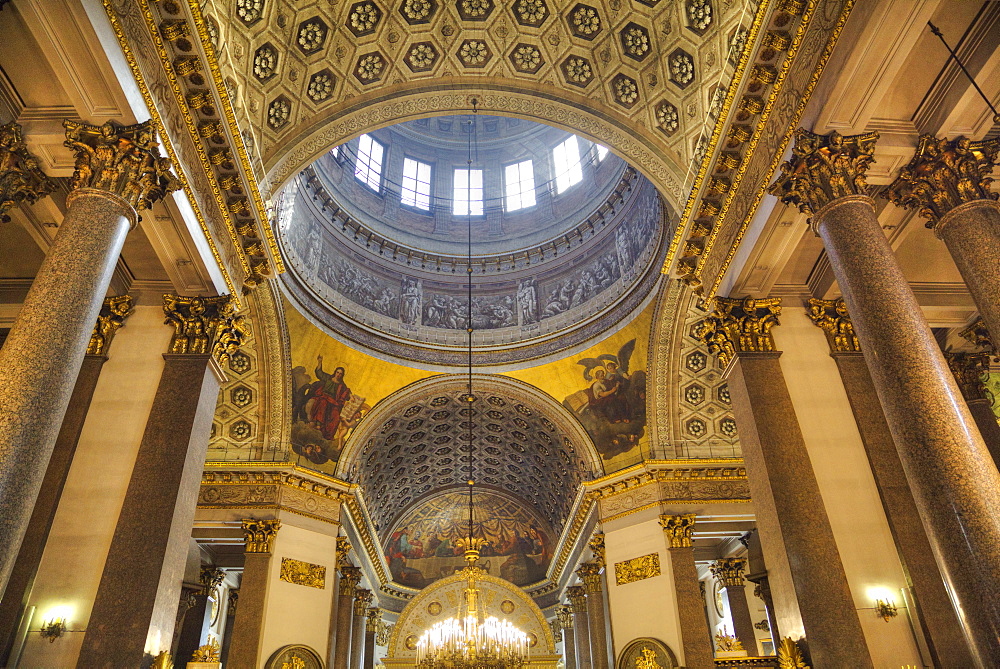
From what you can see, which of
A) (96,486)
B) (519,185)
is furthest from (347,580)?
(519,185)

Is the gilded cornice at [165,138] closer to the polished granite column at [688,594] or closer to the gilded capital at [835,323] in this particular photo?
the gilded capital at [835,323]

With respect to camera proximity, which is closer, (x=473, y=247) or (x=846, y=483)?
(x=846, y=483)

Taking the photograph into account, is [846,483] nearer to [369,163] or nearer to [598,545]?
[598,545]

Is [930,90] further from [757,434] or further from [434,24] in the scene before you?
[434,24]

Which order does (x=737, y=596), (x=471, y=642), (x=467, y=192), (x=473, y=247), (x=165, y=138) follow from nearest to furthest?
(x=165, y=138), (x=471, y=642), (x=737, y=596), (x=473, y=247), (x=467, y=192)

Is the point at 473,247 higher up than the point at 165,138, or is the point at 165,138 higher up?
the point at 473,247

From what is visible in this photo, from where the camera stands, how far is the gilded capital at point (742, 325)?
8766 millimetres

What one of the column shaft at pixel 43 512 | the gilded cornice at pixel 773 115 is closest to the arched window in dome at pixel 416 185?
the gilded cornice at pixel 773 115

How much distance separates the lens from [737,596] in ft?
55.2

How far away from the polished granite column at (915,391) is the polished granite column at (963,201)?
48cm

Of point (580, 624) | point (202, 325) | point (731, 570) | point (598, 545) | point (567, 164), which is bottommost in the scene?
point (580, 624)

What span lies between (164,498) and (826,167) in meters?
8.15

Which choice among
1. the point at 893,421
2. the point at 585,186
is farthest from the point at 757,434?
the point at 585,186

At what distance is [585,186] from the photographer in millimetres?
19141
